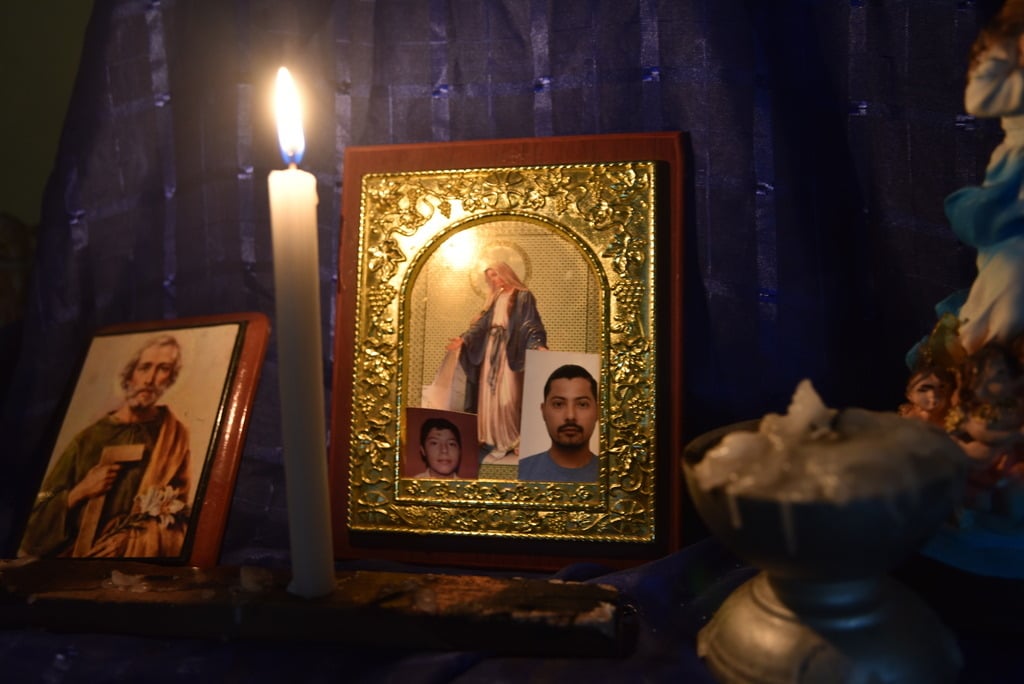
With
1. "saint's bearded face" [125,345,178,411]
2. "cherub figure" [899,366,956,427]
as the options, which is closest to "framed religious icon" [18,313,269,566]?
"saint's bearded face" [125,345,178,411]

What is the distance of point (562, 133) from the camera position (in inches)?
40.6

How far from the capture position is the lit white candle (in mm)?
689

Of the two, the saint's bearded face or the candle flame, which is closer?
the candle flame

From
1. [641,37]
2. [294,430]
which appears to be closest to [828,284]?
[641,37]

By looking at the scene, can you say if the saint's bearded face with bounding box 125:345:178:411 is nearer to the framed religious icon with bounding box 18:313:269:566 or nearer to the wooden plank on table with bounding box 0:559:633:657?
the framed religious icon with bounding box 18:313:269:566

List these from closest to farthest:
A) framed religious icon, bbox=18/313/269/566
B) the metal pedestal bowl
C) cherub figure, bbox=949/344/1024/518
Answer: the metal pedestal bowl → cherub figure, bbox=949/344/1024/518 → framed religious icon, bbox=18/313/269/566

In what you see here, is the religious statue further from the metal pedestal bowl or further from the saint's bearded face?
the saint's bearded face

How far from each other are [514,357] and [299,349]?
0.96 feet

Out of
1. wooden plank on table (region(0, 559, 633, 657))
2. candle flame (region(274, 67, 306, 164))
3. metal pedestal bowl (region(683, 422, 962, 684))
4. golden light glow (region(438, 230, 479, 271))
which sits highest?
candle flame (region(274, 67, 306, 164))

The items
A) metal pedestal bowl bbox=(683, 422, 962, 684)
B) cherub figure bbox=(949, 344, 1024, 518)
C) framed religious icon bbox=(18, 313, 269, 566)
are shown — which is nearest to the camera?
metal pedestal bowl bbox=(683, 422, 962, 684)

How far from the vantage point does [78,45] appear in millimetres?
1379

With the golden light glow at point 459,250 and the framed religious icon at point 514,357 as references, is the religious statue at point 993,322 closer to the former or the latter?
the framed religious icon at point 514,357

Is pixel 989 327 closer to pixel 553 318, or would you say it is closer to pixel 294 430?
pixel 553 318

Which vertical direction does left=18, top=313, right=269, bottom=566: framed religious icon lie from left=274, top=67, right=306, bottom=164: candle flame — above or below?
below
